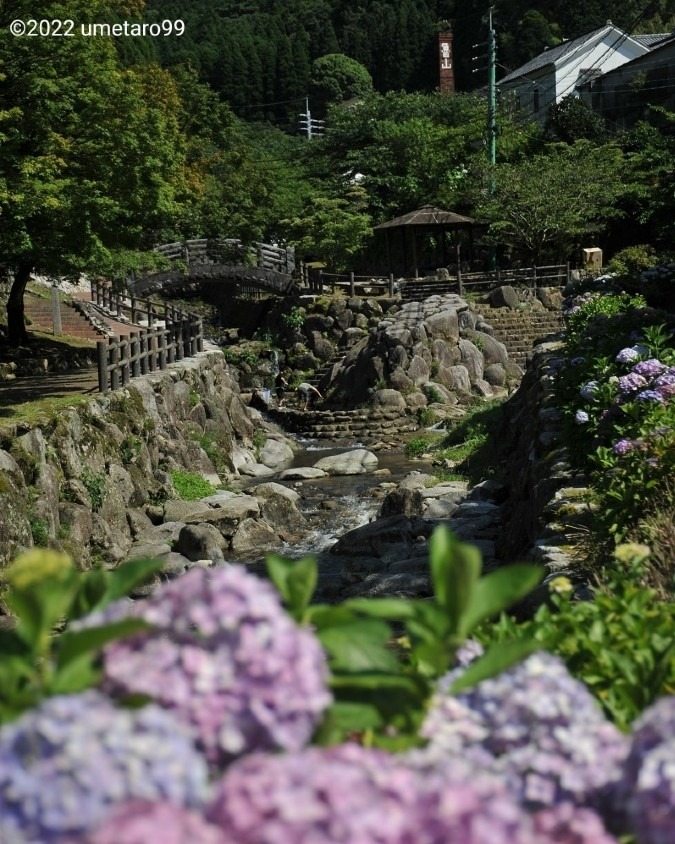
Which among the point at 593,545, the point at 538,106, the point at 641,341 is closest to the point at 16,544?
the point at 641,341

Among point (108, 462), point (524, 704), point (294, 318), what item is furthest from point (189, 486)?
point (524, 704)

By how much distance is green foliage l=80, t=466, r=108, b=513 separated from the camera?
1566 centimetres

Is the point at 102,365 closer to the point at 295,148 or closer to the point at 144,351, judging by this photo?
the point at 144,351

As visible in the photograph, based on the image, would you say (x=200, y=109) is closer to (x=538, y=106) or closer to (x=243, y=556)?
(x=538, y=106)

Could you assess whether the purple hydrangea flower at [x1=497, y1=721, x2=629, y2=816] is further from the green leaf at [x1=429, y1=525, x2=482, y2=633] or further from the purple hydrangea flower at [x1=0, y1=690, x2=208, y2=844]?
the purple hydrangea flower at [x1=0, y1=690, x2=208, y2=844]

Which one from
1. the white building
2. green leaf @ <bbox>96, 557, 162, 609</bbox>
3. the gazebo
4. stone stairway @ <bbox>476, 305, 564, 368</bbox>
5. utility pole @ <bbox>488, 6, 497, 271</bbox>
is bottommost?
stone stairway @ <bbox>476, 305, 564, 368</bbox>

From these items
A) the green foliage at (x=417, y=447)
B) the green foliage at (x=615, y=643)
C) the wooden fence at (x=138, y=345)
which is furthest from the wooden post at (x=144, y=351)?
the green foliage at (x=615, y=643)

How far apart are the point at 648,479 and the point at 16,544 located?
873cm

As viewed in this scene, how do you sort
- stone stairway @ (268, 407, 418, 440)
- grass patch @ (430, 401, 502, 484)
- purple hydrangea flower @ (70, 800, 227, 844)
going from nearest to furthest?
1. purple hydrangea flower @ (70, 800, 227, 844)
2. grass patch @ (430, 401, 502, 484)
3. stone stairway @ (268, 407, 418, 440)

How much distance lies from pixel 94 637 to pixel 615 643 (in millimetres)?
1606

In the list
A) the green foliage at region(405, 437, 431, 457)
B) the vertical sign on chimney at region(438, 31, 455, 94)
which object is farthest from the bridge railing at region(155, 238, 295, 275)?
the vertical sign on chimney at region(438, 31, 455, 94)

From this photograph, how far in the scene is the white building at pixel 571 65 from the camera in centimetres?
5391

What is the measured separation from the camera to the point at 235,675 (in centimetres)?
148

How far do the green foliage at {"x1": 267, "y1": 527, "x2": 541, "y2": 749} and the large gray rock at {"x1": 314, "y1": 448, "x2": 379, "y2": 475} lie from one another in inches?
812
